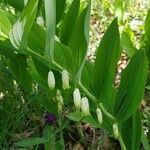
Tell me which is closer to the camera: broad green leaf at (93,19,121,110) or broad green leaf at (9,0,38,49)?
broad green leaf at (9,0,38,49)

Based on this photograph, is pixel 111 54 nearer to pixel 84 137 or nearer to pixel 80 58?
pixel 80 58

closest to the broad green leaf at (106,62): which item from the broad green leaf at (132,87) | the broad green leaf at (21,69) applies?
the broad green leaf at (132,87)

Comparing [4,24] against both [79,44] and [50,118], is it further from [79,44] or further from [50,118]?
[50,118]

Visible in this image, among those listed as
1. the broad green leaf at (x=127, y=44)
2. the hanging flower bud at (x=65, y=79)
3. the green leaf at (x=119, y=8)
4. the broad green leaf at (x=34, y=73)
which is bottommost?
the hanging flower bud at (x=65, y=79)

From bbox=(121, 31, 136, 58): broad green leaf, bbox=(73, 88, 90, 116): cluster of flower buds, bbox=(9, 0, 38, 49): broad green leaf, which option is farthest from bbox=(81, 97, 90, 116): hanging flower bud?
bbox=(121, 31, 136, 58): broad green leaf

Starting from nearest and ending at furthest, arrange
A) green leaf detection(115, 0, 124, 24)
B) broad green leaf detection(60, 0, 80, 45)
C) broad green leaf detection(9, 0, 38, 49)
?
broad green leaf detection(9, 0, 38, 49)
broad green leaf detection(60, 0, 80, 45)
green leaf detection(115, 0, 124, 24)

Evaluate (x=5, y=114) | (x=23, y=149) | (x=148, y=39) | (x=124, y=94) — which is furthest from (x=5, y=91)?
(x=124, y=94)

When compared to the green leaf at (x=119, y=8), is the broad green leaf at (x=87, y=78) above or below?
below

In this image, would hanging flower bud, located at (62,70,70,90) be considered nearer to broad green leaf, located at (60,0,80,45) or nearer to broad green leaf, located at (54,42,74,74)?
broad green leaf, located at (54,42,74,74)

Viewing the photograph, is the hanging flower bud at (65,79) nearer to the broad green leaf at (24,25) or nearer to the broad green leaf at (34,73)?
the broad green leaf at (24,25)
